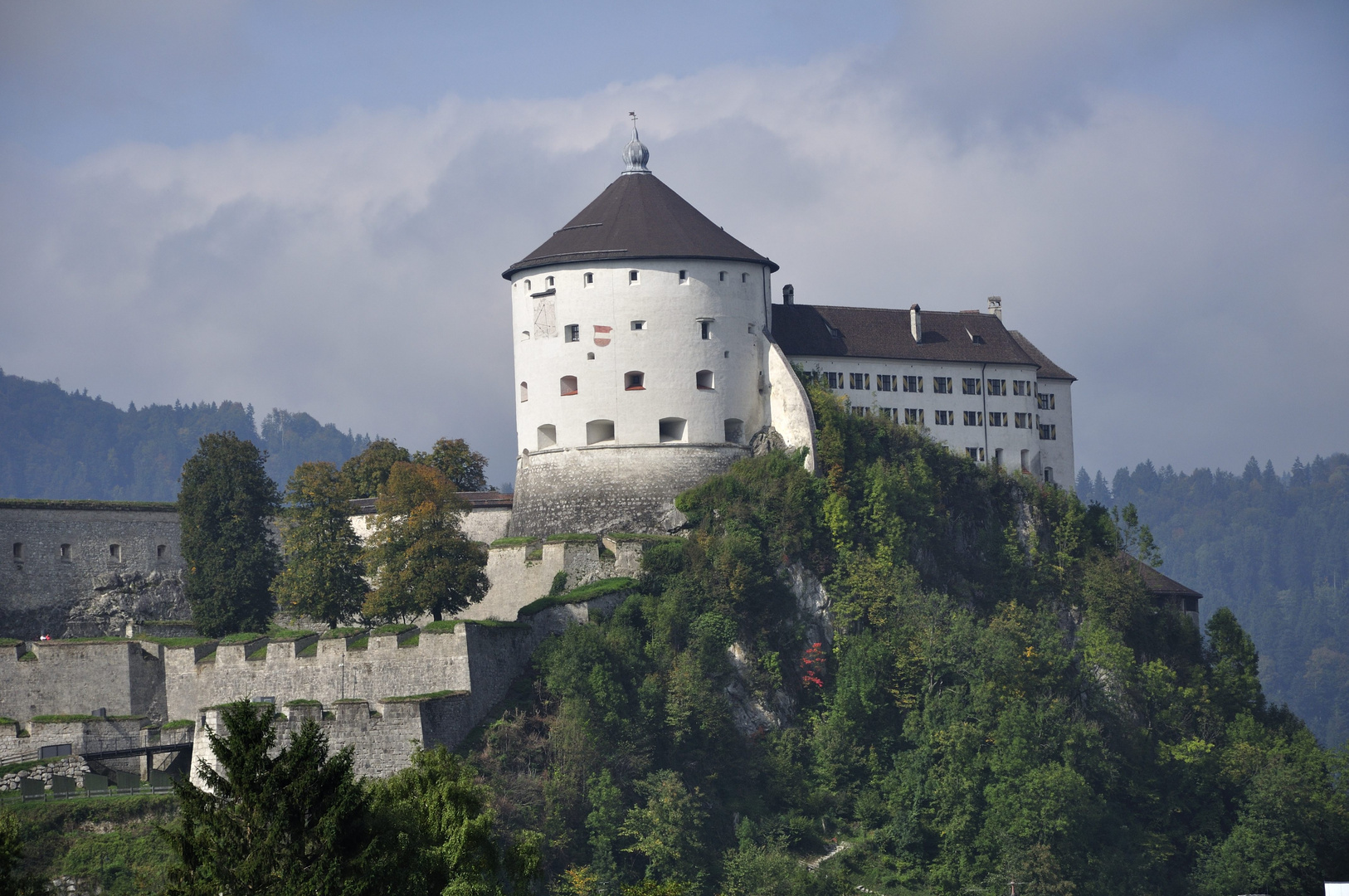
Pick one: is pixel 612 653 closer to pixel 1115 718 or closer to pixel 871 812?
pixel 871 812

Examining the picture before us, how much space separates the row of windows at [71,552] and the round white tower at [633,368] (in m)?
11.3

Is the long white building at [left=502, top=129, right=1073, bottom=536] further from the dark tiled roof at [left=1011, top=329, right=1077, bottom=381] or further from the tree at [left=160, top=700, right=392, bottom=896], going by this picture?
the tree at [left=160, top=700, right=392, bottom=896]

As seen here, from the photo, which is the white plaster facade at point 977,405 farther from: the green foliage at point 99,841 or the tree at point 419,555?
the green foliage at point 99,841

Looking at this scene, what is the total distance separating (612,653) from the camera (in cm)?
5406

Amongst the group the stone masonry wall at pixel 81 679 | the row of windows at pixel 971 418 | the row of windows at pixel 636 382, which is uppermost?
the row of windows at pixel 636 382

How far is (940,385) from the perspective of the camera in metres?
68.8

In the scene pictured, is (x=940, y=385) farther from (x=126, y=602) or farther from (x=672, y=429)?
(x=126, y=602)

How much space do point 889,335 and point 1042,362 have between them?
7.06 metres

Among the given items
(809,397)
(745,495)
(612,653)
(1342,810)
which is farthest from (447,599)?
(1342,810)

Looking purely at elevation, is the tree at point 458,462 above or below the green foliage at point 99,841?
above

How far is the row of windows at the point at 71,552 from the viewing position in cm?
5938

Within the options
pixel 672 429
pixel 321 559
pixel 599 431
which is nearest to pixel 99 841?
pixel 321 559

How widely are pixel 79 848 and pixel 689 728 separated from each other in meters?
16.9

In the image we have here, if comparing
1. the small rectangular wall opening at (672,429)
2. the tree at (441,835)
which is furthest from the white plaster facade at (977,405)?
the tree at (441,835)
